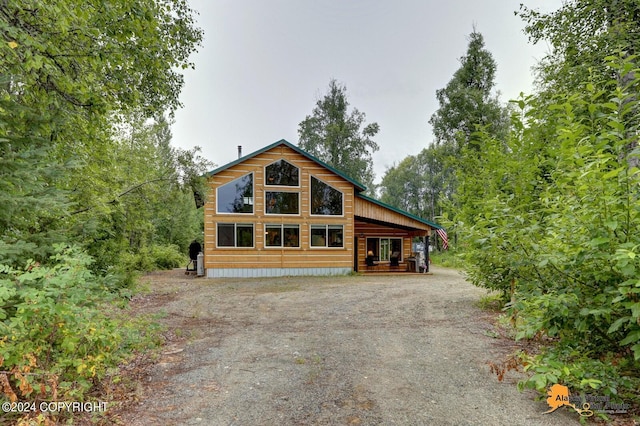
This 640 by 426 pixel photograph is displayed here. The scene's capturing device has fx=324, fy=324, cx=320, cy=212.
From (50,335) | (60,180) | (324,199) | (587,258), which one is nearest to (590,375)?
(587,258)

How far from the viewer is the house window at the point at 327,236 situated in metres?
14.9

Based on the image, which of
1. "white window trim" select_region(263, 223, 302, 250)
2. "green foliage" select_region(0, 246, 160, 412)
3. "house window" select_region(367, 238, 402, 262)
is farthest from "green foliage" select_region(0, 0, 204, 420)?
"house window" select_region(367, 238, 402, 262)

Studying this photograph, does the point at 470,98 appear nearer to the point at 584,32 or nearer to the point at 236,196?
the point at 584,32

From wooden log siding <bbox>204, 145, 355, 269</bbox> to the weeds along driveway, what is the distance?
6436 millimetres

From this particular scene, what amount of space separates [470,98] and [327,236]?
43.0 feet

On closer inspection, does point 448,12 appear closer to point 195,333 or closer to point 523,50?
point 523,50

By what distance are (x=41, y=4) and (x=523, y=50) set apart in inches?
776

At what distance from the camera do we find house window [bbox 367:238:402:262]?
58.3 feet

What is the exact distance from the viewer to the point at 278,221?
47.6ft

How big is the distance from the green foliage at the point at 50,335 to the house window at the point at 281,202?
11114 millimetres

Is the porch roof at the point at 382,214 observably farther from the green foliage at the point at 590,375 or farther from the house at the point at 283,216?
the green foliage at the point at 590,375

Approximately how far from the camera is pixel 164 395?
10.4 ft


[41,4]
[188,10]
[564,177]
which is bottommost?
[564,177]

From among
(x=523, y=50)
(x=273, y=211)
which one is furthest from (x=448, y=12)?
(x=273, y=211)
